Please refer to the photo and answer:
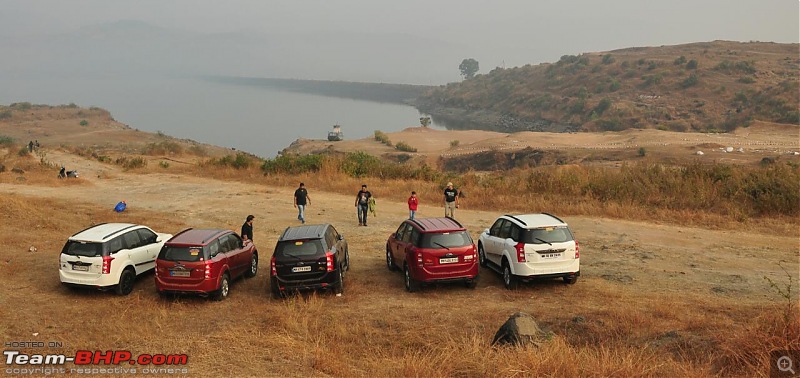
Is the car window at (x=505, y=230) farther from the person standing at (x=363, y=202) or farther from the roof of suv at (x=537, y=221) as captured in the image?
the person standing at (x=363, y=202)

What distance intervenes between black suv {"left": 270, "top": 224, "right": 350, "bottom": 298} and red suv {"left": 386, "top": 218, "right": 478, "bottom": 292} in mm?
1746

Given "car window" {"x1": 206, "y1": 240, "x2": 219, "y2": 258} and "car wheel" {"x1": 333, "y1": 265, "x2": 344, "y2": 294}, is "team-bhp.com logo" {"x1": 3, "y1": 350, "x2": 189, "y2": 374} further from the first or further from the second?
"car wheel" {"x1": 333, "y1": 265, "x2": 344, "y2": 294}

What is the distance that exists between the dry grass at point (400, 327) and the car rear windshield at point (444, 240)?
119 cm

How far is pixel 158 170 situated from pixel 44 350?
31.6m

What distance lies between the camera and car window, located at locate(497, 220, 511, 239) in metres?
13.8

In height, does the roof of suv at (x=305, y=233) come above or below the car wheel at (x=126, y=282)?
above

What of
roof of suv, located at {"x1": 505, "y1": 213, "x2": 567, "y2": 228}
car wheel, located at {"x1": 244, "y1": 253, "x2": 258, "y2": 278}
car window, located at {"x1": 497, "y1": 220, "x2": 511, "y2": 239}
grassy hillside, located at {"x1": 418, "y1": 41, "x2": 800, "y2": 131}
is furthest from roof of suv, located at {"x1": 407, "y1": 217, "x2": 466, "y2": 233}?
grassy hillside, located at {"x1": 418, "y1": 41, "x2": 800, "y2": 131}

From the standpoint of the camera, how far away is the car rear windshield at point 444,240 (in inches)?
508

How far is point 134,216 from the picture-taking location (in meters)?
23.2

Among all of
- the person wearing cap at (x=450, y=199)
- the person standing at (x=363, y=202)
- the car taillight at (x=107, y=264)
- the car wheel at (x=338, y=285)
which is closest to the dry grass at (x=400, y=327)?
the car wheel at (x=338, y=285)

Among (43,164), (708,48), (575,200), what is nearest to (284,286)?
(575,200)

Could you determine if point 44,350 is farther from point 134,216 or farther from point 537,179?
point 537,179

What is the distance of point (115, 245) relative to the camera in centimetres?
1312

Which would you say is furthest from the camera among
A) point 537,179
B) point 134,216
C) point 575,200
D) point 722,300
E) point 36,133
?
point 36,133
